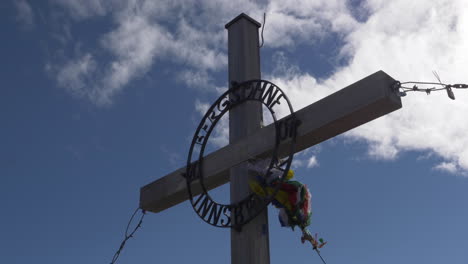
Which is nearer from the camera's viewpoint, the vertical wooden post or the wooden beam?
the wooden beam

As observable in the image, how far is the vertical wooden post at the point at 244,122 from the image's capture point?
10.1 feet

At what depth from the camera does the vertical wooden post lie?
309cm

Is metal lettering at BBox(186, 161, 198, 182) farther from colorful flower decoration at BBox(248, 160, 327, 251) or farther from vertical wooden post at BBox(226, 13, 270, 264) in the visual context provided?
colorful flower decoration at BBox(248, 160, 327, 251)

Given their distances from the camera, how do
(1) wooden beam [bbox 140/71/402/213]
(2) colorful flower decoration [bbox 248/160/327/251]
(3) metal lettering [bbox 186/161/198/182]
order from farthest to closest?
(3) metal lettering [bbox 186/161/198/182]
(2) colorful flower decoration [bbox 248/160/327/251]
(1) wooden beam [bbox 140/71/402/213]

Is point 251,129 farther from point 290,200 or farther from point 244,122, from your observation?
point 290,200

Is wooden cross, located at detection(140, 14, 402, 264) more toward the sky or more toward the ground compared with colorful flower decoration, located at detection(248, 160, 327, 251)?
more toward the sky

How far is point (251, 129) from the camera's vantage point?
139 inches

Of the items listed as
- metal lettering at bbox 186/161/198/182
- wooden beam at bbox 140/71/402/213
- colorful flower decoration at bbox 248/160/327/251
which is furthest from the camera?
metal lettering at bbox 186/161/198/182

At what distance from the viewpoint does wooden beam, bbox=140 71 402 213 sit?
2.78m

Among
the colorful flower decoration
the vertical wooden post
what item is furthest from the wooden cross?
the colorful flower decoration

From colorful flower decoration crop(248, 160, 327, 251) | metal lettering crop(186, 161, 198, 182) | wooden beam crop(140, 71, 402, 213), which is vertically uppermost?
metal lettering crop(186, 161, 198, 182)

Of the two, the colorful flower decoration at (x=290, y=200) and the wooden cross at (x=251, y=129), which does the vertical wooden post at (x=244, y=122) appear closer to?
the wooden cross at (x=251, y=129)

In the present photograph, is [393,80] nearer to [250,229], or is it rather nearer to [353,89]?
[353,89]

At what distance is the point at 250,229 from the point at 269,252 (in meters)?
0.17
